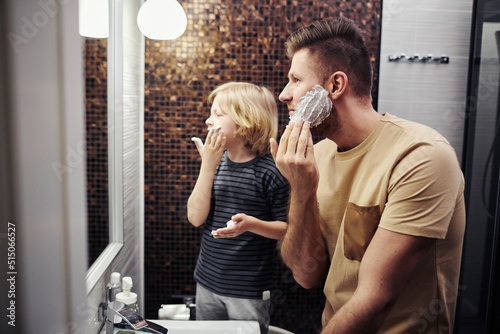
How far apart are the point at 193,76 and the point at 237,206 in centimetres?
66

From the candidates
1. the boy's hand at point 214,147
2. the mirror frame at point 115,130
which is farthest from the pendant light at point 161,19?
the boy's hand at point 214,147

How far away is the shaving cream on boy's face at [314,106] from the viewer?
0.90 metres

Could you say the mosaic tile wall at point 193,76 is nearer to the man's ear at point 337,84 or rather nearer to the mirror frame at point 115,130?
the mirror frame at point 115,130

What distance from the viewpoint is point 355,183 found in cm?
86

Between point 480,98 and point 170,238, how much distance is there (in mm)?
1403

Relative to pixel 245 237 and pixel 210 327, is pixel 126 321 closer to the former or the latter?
pixel 210 327

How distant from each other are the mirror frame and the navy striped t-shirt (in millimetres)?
312

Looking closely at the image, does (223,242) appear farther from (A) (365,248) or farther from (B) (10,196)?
(B) (10,196)

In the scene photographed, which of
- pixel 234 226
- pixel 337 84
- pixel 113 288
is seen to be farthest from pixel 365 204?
pixel 113 288

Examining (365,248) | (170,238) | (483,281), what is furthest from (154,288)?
(483,281)

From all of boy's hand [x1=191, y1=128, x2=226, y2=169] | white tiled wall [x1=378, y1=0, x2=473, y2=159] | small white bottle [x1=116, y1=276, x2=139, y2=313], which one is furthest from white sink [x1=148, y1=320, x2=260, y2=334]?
white tiled wall [x1=378, y1=0, x2=473, y2=159]

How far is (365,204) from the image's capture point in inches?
31.5

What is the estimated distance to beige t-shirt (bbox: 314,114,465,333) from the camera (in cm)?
70

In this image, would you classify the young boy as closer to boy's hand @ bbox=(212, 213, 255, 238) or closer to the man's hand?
boy's hand @ bbox=(212, 213, 255, 238)
